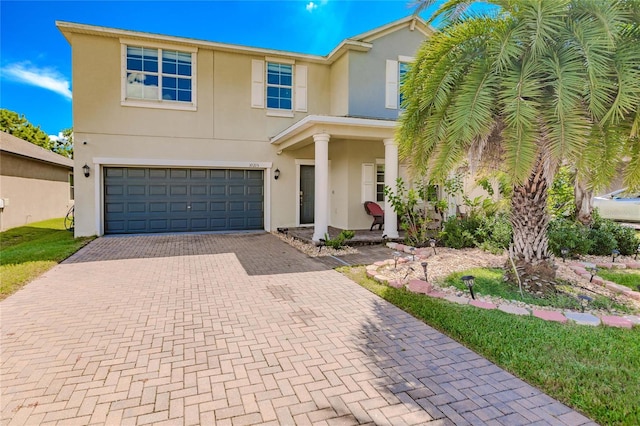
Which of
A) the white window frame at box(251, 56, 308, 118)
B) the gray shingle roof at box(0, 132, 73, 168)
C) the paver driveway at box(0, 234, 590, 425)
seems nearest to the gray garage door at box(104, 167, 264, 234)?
the white window frame at box(251, 56, 308, 118)

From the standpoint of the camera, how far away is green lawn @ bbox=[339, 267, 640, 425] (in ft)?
9.26

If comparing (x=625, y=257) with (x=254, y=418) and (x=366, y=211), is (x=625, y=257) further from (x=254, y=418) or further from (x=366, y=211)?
(x=254, y=418)

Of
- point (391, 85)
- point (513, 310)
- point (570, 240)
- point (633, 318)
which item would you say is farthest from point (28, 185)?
point (633, 318)

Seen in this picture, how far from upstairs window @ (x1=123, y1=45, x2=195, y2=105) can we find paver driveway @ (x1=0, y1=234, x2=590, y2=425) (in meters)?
7.62

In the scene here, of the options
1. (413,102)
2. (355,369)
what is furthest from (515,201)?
(355,369)

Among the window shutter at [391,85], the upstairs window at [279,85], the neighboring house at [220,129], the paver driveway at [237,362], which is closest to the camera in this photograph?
the paver driveway at [237,362]

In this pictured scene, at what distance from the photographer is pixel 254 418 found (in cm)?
265

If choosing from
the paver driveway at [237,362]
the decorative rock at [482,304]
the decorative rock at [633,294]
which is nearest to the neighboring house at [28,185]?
the paver driveway at [237,362]

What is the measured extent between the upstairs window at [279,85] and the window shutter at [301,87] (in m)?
0.24

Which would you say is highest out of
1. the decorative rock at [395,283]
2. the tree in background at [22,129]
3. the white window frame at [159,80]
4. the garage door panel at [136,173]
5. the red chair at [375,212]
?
the tree in background at [22,129]

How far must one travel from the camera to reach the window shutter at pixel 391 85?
41.9 feet

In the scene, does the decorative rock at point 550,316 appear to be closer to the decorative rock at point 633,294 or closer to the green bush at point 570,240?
the decorative rock at point 633,294

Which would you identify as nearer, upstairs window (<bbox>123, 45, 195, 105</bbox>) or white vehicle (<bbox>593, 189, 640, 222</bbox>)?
upstairs window (<bbox>123, 45, 195, 105</bbox>)

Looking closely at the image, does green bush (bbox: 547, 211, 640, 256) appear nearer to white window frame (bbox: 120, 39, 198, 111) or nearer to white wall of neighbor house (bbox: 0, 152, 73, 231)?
white window frame (bbox: 120, 39, 198, 111)
